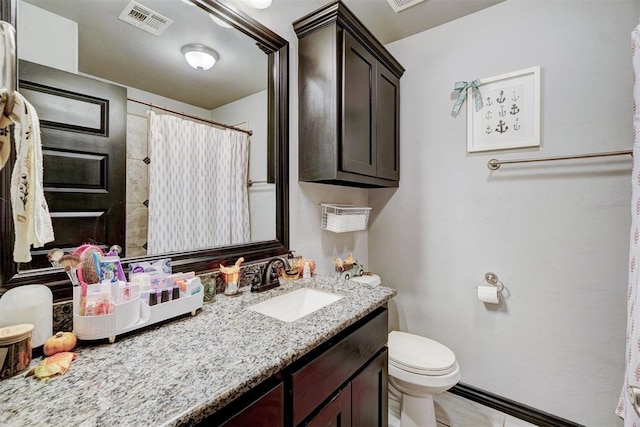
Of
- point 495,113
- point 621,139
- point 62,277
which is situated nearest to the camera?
point 62,277

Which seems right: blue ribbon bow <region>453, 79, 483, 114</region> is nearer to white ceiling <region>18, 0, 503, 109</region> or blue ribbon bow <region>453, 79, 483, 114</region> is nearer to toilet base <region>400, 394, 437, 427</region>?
white ceiling <region>18, 0, 503, 109</region>

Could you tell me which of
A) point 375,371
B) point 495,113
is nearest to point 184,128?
point 375,371

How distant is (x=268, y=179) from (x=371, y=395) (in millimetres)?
1122

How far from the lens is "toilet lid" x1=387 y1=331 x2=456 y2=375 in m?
1.43

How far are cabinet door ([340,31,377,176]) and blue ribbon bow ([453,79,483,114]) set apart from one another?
0.59 meters

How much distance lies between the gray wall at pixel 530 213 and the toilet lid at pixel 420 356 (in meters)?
0.39

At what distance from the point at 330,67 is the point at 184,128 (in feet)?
2.62

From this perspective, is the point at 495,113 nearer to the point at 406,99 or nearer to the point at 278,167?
the point at 406,99

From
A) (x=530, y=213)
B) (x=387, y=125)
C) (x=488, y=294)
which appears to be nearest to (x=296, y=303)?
(x=488, y=294)

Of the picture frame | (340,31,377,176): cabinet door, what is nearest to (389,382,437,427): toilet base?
(340,31,377,176): cabinet door

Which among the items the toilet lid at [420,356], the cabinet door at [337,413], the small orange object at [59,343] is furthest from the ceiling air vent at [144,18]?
the toilet lid at [420,356]

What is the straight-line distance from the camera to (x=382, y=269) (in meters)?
2.22

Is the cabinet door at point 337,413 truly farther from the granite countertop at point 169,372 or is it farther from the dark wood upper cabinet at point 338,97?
the dark wood upper cabinet at point 338,97

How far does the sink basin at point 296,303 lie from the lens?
1.20 metres
